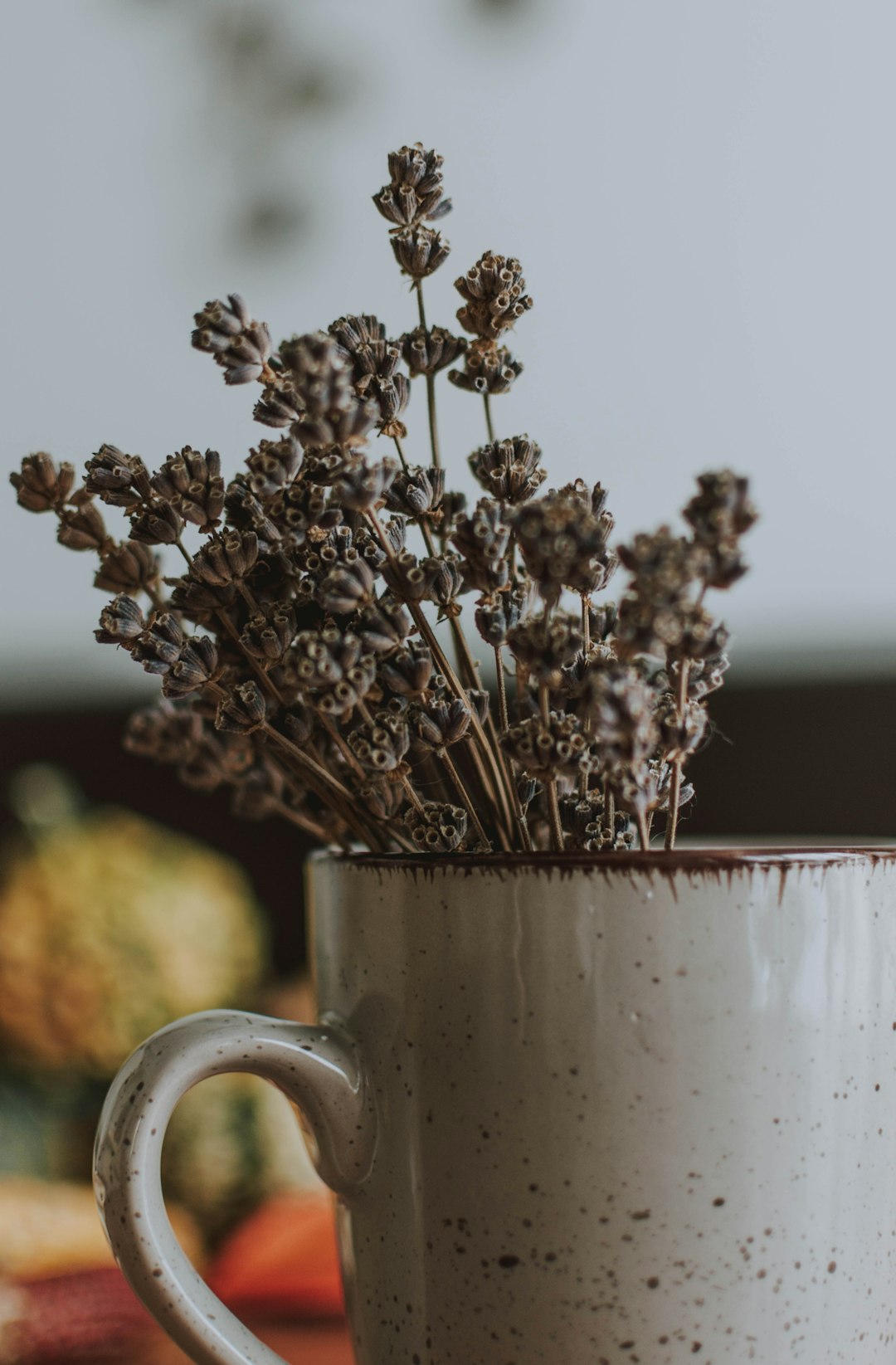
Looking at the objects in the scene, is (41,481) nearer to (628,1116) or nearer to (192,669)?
(192,669)

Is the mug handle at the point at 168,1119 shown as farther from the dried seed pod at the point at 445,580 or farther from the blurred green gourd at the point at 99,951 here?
the blurred green gourd at the point at 99,951

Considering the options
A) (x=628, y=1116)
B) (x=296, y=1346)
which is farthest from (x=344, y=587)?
(x=296, y=1346)

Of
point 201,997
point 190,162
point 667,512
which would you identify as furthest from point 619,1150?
point 190,162

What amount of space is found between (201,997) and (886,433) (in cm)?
64

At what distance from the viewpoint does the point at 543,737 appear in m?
0.23

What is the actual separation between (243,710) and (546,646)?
0.08m

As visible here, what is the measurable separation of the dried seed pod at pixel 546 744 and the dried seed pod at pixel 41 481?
13cm

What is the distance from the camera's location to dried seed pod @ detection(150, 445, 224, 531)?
0.26 metres

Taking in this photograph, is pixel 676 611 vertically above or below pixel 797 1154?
above

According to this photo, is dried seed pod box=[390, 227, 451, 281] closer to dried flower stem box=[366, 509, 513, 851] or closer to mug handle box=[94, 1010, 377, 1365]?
dried flower stem box=[366, 509, 513, 851]

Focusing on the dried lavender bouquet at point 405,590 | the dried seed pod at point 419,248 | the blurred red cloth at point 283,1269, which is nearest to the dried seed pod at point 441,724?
the dried lavender bouquet at point 405,590

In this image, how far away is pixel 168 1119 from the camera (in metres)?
0.26

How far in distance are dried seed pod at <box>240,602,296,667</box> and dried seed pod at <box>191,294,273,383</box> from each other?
0.05 meters

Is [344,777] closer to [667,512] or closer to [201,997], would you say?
[201,997]
